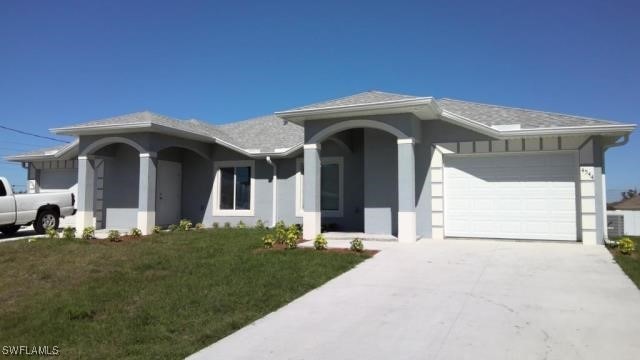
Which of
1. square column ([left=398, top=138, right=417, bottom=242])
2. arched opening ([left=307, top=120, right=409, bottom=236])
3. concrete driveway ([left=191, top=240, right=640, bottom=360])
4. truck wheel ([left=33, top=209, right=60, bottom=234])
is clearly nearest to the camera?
concrete driveway ([left=191, top=240, right=640, bottom=360])

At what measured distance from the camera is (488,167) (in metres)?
13.1

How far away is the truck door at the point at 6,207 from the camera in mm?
14891

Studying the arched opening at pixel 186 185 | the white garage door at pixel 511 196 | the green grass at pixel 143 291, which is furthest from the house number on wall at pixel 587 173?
the arched opening at pixel 186 185

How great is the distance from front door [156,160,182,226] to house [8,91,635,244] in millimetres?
64

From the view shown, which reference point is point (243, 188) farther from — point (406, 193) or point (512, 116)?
point (512, 116)

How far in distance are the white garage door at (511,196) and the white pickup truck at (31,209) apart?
13334 millimetres

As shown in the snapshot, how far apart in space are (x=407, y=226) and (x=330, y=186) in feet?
14.5

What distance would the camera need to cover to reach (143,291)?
24.7 feet

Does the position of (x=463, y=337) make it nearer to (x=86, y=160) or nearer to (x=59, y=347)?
(x=59, y=347)

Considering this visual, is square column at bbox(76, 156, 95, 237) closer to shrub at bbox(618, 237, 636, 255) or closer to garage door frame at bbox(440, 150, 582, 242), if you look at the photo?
garage door frame at bbox(440, 150, 582, 242)

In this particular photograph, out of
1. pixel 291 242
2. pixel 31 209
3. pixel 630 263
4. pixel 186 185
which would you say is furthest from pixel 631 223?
pixel 31 209

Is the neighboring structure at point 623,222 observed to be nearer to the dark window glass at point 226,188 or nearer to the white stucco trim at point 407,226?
the white stucco trim at point 407,226

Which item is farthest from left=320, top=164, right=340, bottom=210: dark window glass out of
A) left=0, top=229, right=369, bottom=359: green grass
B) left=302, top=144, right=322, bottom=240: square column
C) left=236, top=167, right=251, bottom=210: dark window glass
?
left=0, top=229, right=369, bottom=359: green grass

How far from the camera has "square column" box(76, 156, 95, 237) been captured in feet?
53.6
